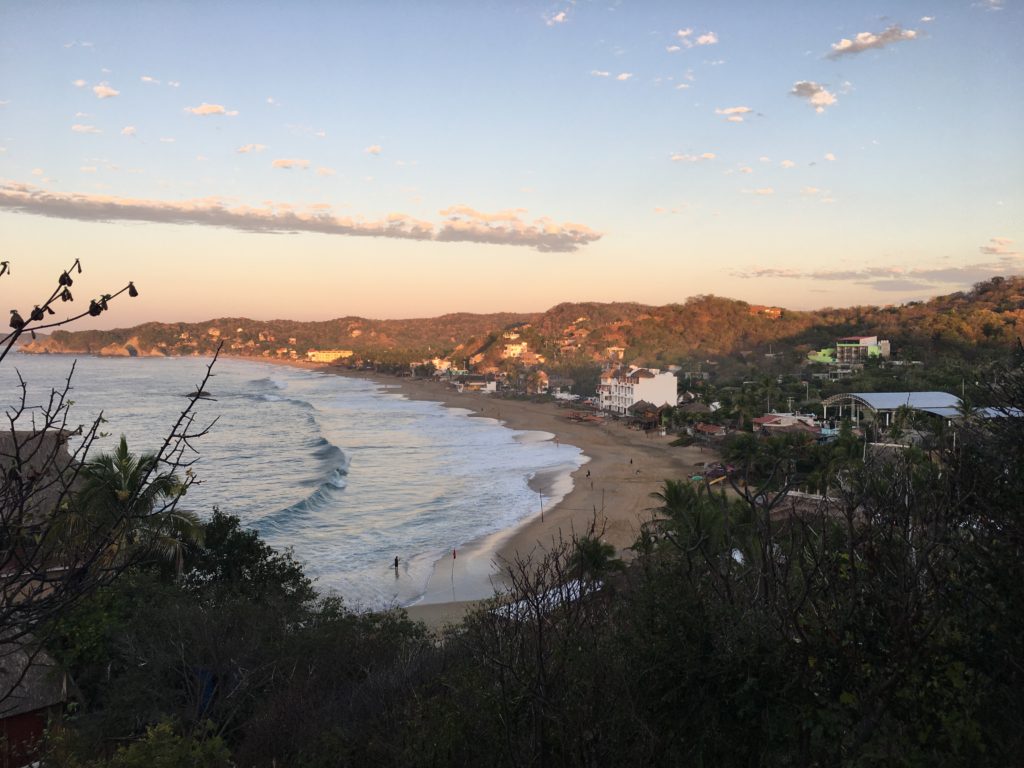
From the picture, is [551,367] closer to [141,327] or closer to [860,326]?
[860,326]

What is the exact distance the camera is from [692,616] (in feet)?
18.2

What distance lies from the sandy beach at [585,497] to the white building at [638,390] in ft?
16.3

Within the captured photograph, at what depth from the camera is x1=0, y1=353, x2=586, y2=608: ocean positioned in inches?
878

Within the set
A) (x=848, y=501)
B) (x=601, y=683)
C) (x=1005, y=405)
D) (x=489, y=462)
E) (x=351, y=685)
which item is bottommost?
(x=489, y=462)

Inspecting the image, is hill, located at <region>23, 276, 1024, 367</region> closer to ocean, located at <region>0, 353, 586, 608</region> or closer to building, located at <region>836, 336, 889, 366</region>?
building, located at <region>836, 336, 889, 366</region>

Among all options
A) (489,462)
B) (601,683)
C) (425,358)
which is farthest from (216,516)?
(425,358)

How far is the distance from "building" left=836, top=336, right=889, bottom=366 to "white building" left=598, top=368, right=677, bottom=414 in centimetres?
2011

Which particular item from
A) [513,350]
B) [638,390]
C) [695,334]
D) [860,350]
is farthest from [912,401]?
[513,350]

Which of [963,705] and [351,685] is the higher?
[963,705]

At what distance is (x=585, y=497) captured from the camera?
1212 inches

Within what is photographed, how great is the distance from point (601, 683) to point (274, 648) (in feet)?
19.1

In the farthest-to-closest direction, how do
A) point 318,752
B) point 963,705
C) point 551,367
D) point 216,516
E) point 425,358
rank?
point 425,358, point 551,367, point 216,516, point 318,752, point 963,705

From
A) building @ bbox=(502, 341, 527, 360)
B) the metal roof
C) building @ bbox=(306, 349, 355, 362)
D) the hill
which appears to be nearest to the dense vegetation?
the metal roof

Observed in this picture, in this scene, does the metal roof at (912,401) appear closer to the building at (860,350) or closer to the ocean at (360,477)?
the ocean at (360,477)
